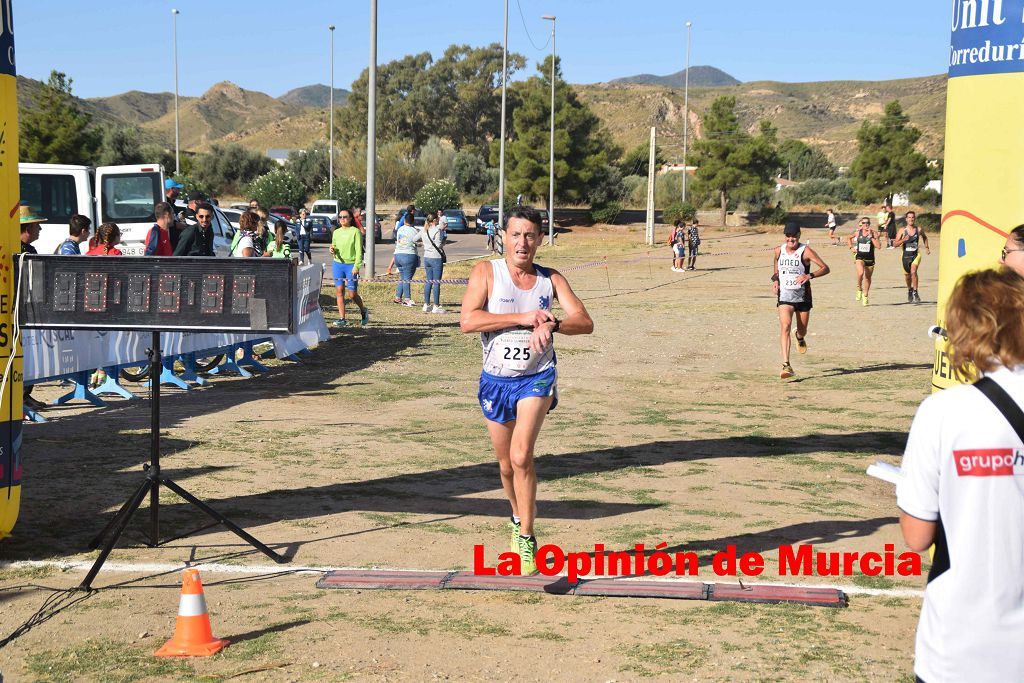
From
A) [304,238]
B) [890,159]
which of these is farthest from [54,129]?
[890,159]

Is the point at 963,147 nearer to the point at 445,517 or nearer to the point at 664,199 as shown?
the point at 445,517

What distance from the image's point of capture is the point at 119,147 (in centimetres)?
7862

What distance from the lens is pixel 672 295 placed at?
29.4 m

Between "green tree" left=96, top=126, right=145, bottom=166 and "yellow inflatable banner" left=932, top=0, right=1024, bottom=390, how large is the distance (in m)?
74.8

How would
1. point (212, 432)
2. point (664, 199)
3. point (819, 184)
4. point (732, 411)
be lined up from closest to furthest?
point (212, 432), point (732, 411), point (664, 199), point (819, 184)

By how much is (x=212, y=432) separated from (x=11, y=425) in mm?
4037

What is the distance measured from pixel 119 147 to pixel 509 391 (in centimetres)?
7762

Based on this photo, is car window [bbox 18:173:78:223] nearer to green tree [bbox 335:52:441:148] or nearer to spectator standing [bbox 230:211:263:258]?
spectator standing [bbox 230:211:263:258]

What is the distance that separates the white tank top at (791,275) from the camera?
14.7 m

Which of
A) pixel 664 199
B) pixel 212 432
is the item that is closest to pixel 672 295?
pixel 212 432

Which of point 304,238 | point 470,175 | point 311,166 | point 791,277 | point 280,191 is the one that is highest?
point 311,166

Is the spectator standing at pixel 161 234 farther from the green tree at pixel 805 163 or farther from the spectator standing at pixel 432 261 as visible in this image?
the green tree at pixel 805 163

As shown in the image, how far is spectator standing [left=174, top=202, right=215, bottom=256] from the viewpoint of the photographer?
13029 mm

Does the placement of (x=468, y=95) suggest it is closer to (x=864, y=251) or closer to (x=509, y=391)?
(x=864, y=251)
